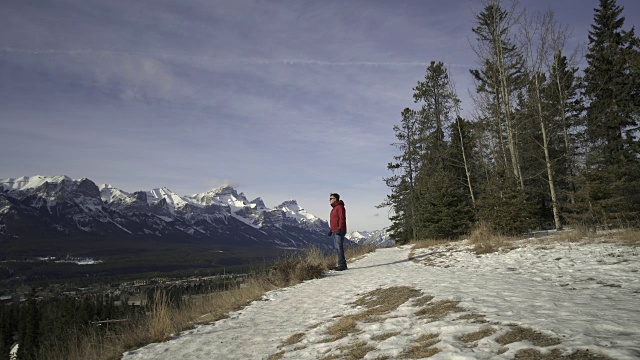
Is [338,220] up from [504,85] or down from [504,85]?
down

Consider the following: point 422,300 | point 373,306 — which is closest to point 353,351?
point 422,300

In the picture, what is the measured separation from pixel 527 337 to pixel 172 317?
7036 mm

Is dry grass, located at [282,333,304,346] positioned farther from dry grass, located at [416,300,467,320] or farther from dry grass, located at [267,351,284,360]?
dry grass, located at [416,300,467,320]

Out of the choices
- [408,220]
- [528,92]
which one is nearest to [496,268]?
[528,92]

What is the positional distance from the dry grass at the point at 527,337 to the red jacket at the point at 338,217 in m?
8.93

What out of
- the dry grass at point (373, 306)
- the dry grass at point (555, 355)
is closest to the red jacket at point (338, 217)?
the dry grass at point (373, 306)

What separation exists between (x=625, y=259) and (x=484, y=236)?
754cm

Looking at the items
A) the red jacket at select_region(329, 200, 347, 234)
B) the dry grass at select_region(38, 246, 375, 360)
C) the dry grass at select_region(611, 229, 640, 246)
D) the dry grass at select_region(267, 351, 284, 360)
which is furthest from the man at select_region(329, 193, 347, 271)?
the dry grass at select_region(611, 229, 640, 246)

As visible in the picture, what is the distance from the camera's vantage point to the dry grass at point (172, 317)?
609 cm

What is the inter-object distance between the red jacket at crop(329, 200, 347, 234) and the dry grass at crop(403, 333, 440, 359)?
332 inches

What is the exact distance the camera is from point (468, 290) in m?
5.85

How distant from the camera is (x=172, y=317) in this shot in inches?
294

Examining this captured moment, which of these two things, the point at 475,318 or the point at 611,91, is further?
the point at 611,91

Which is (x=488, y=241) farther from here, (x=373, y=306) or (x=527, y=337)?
(x=527, y=337)
